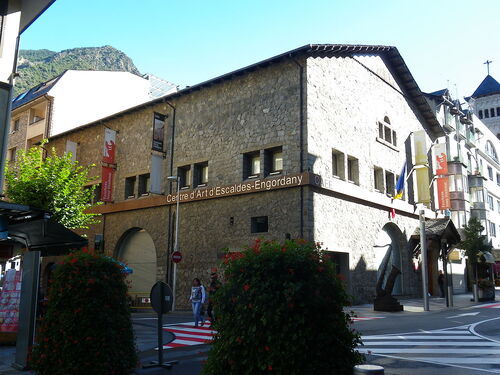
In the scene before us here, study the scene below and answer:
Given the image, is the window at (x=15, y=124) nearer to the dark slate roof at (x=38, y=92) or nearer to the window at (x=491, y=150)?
the dark slate roof at (x=38, y=92)

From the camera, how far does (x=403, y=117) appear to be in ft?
98.7

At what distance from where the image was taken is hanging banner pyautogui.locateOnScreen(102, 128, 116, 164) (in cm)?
2875

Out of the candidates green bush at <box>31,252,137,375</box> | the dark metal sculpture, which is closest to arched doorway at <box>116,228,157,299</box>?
the dark metal sculpture

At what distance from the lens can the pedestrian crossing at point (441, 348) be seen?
8.35 m

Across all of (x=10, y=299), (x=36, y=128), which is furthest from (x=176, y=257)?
(x=36, y=128)

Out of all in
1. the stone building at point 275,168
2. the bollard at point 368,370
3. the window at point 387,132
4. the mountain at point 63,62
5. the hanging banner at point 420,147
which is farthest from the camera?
the mountain at point 63,62

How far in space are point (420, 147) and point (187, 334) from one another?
69.5 feet

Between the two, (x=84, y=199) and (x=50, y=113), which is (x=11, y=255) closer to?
(x=84, y=199)

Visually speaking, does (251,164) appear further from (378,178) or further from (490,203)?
(490,203)

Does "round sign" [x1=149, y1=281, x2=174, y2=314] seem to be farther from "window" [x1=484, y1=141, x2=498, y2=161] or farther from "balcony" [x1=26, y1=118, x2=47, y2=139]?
"window" [x1=484, y1=141, x2=498, y2=161]

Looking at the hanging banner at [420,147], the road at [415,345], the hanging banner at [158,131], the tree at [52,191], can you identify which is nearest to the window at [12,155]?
the tree at [52,191]

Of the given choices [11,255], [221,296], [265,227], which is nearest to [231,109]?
[265,227]

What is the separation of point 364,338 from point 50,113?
31.0 metres

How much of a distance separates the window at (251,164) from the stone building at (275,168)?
7 centimetres
